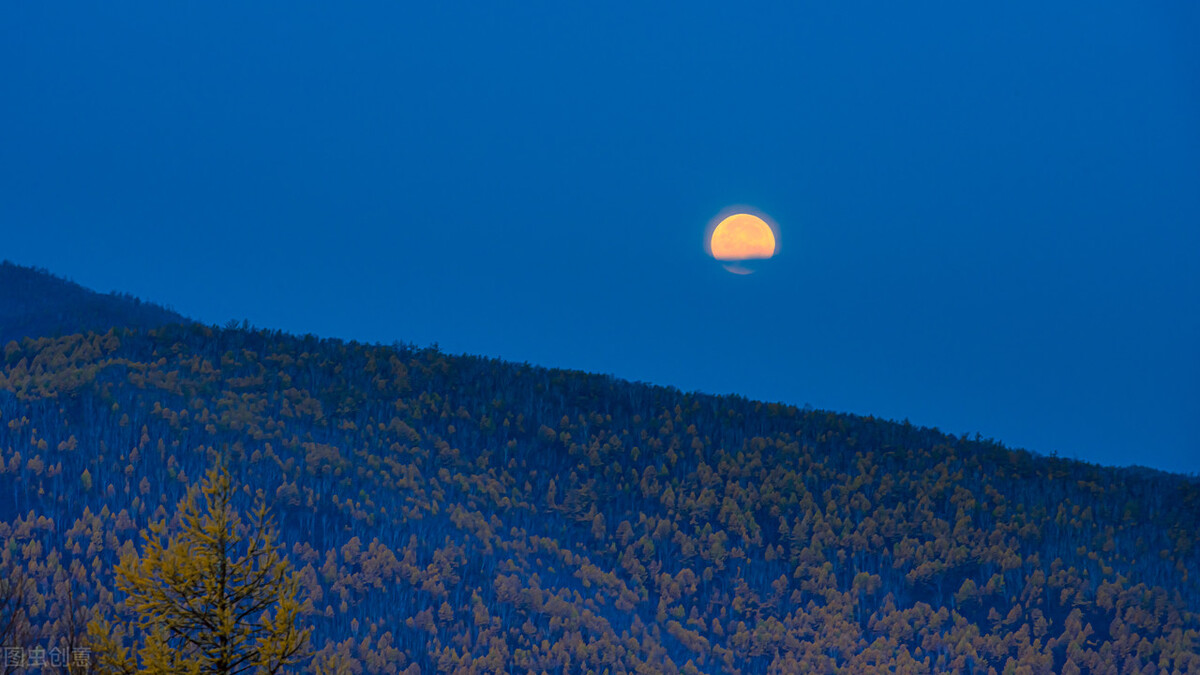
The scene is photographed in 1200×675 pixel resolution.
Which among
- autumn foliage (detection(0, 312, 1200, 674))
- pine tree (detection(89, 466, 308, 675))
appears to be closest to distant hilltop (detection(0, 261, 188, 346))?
autumn foliage (detection(0, 312, 1200, 674))

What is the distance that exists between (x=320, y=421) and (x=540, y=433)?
11.2 m

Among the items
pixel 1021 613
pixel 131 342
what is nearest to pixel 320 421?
pixel 131 342

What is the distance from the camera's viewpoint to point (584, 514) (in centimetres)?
4953

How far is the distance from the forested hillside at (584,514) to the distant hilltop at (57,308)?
22888 millimetres

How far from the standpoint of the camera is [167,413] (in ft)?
147

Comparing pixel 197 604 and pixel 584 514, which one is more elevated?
pixel 584 514

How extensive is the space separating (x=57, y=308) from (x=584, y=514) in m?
49.4

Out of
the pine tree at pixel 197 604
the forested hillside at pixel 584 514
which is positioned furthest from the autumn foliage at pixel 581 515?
the pine tree at pixel 197 604

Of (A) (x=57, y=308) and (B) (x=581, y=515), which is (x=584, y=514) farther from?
(A) (x=57, y=308)

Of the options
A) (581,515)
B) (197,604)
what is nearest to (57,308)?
(581,515)

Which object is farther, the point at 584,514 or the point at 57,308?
the point at 57,308

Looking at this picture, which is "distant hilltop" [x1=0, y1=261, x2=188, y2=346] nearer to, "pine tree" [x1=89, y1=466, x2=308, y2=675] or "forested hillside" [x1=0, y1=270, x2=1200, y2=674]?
"forested hillside" [x1=0, y1=270, x2=1200, y2=674]

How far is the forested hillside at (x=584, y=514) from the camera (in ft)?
123

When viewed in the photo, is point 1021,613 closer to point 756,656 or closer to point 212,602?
point 756,656
